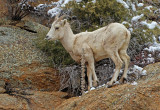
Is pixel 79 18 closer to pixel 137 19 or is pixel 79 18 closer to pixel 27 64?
pixel 137 19

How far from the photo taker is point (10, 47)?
28.4 feet

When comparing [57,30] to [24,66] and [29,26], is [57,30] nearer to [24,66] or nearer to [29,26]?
[24,66]

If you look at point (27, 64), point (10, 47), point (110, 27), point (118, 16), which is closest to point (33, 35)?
point (10, 47)

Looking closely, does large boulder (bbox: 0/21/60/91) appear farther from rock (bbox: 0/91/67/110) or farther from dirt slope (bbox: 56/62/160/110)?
dirt slope (bbox: 56/62/160/110)

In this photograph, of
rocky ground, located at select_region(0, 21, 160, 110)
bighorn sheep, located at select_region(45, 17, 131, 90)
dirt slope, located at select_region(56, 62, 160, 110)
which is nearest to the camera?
dirt slope, located at select_region(56, 62, 160, 110)

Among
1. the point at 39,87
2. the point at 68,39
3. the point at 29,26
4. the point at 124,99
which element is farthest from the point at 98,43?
the point at 29,26

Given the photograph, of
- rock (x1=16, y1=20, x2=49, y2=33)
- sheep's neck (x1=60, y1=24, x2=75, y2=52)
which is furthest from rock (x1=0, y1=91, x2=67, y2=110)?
rock (x1=16, y1=20, x2=49, y2=33)

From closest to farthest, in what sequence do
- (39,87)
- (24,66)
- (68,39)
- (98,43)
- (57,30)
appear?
(98,43) < (57,30) < (68,39) < (39,87) < (24,66)

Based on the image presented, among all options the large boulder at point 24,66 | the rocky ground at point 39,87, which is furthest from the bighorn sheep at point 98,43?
the large boulder at point 24,66

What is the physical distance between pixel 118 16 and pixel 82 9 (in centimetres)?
156

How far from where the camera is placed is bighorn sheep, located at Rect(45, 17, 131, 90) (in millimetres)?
6652

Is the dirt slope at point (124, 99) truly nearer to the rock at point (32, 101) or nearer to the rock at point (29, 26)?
the rock at point (32, 101)

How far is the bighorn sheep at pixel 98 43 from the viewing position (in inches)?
262

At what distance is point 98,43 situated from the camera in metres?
7.02
